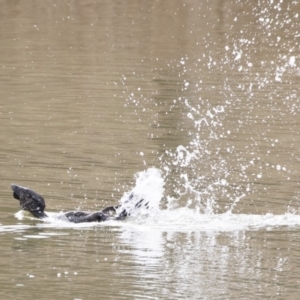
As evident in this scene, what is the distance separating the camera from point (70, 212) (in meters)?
11.6

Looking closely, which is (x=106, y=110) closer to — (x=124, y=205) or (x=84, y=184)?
(x=84, y=184)

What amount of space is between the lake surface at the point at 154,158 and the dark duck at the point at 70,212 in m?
0.10

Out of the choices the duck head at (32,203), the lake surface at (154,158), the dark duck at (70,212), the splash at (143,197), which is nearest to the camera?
the lake surface at (154,158)

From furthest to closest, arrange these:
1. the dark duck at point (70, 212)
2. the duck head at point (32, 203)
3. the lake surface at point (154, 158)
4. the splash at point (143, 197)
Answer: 1. the splash at point (143, 197)
2. the duck head at point (32, 203)
3. the dark duck at point (70, 212)
4. the lake surface at point (154, 158)

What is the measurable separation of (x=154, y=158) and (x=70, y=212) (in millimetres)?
4200

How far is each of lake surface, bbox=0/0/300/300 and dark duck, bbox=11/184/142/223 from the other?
4.1 inches

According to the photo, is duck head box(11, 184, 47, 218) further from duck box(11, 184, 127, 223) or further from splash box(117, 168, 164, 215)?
splash box(117, 168, 164, 215)

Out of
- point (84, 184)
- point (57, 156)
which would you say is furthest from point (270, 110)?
point (84, 184)

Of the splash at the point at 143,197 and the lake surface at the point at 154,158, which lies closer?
the lake surface at the point at 154,158

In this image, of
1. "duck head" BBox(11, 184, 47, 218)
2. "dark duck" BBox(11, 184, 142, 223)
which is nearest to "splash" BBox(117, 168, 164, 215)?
"dark duck" BBox(11, 184, 142, 223)

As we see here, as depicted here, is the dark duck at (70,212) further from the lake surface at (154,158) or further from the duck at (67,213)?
the lake surface at (154,158)

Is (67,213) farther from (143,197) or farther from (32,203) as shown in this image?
(143,197)

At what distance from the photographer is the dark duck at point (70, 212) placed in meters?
11.5

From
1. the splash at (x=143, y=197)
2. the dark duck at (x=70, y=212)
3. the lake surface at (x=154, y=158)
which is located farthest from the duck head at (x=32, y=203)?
the splash at (x=143, y=197)
